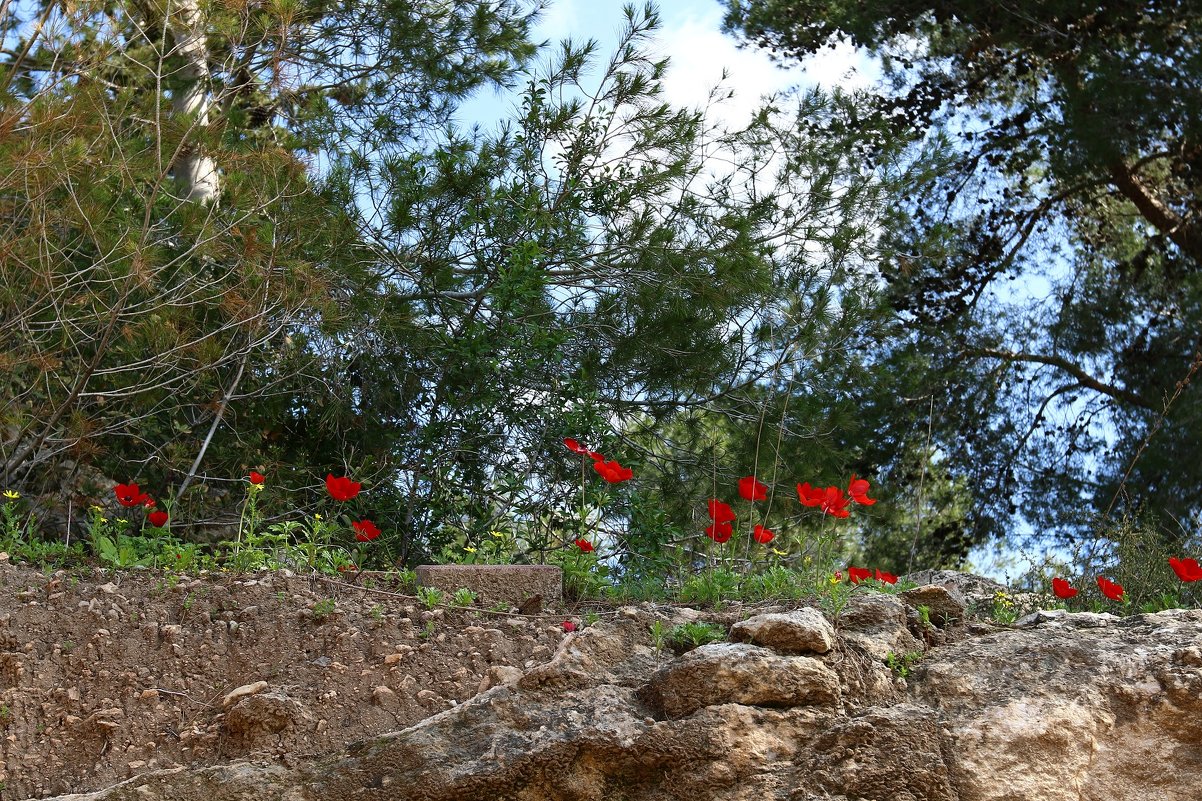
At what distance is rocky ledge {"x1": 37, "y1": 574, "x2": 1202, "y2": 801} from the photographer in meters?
2.45

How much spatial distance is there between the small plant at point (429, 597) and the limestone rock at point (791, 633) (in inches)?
37.9

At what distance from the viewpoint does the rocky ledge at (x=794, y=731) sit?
245 centimetres

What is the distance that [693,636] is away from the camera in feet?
9.44

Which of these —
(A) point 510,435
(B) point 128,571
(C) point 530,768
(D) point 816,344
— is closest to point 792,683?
(C) point 530,768

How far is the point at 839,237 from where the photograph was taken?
6066mm

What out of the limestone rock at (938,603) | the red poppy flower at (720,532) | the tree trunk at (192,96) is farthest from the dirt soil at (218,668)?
the tree trunk at (192,96)

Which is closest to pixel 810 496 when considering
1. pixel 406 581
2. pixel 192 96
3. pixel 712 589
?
pixel 712 589

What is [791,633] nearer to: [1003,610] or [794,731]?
[794,731]

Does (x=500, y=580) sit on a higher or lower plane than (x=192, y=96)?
lower

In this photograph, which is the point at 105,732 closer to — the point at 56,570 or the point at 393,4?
the point at 56,570

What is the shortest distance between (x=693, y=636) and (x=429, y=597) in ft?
2.64

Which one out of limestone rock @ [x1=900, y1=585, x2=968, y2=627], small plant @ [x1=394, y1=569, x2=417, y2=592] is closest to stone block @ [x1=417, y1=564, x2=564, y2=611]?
small plant @ [x1=394, y1=569, x2=417, y2=592]

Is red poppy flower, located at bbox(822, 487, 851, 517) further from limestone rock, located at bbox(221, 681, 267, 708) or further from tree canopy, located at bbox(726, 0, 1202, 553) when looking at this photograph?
tree canopy, located at bbox(726, 0, 1202, 553)

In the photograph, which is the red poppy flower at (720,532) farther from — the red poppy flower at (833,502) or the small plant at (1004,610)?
the small plant at (1004,610)
